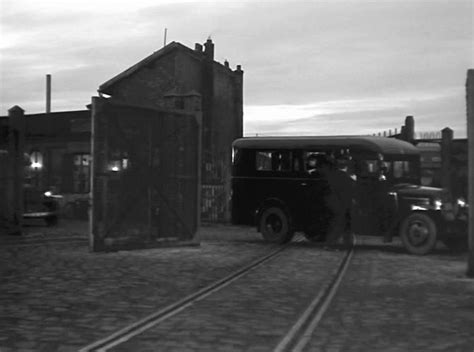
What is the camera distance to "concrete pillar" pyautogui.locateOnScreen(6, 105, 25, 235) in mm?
16500

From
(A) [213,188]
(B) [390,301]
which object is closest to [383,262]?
(B) [390,301]

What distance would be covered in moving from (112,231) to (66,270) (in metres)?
2.91

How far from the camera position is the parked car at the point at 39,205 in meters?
20.9

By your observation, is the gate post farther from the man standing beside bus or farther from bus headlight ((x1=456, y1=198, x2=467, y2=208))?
bus headlight ((x1=456, y1=198, x2=467, y2=208))

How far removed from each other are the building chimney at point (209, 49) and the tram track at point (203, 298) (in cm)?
2644

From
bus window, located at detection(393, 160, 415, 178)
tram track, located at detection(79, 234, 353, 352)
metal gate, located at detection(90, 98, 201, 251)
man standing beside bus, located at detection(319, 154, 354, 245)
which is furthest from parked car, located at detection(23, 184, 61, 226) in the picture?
tram track, located at detection(79, 234, 353, 352)

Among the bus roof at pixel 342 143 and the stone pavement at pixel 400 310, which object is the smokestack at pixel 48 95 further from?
the stone pavement at pixel 400 310

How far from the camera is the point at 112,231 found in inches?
534

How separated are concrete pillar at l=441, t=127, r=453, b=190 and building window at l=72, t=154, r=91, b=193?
16969 mm

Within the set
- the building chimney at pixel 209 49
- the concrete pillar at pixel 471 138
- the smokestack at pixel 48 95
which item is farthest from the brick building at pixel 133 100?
the concrete pillar at pixel 471 138

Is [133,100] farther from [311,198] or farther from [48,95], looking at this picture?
[48,95]

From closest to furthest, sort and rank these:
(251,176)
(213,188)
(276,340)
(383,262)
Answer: (276,340), (383,262), (251,176), (213,188)

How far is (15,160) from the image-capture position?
16609mm

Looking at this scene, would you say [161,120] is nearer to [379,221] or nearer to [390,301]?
[379,221]
